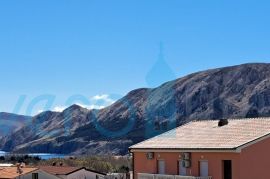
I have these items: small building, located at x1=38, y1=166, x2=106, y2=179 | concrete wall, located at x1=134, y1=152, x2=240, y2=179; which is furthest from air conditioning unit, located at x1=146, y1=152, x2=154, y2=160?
small building, located at x1=38, y1=166, x2=106, y2=179

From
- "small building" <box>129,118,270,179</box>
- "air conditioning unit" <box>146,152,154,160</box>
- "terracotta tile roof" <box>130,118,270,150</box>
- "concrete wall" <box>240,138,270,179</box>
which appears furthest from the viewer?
"air conditioning unit" <box>146,152,154,160</box>

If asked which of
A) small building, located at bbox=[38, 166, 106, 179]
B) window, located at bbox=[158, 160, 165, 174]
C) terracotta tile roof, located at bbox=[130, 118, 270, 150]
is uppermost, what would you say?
Result: terracotta tile roof, located at bbox=[130, 118, 270, 150]

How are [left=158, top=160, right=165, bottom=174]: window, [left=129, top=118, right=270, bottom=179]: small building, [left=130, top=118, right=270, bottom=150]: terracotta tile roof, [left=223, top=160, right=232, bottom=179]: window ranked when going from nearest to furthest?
[left=129, top=118, right=270, bottom=179]: small building → [left=223, top=160, right=232, bottom=179]: window → [left=130, top=118, right=270, bottom=150]: terracotta tile roof → [left=158, top=160, right=165, bottom=174]: window

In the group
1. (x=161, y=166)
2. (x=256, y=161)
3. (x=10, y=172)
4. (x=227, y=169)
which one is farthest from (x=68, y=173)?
(x=256, y=161)

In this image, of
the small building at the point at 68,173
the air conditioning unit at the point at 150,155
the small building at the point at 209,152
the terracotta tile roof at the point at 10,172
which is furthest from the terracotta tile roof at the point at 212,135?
the small building at the point at 68,173

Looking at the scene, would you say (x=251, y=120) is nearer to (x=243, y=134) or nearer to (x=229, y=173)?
(x=243, y=134)

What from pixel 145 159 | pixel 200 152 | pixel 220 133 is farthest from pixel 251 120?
pixel 145 159

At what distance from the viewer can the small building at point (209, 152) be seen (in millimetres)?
33062

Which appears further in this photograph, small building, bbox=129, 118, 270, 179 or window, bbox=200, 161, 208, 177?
window, bbox=200, 161, 208, 177

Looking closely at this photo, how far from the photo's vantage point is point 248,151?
33.0 meters

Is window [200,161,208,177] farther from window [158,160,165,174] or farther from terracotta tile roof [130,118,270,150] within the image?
window [158,160,165,174]

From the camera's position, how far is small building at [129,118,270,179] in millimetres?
33062

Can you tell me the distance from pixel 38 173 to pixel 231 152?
3635 cm

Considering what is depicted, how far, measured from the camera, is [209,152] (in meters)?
34.5
